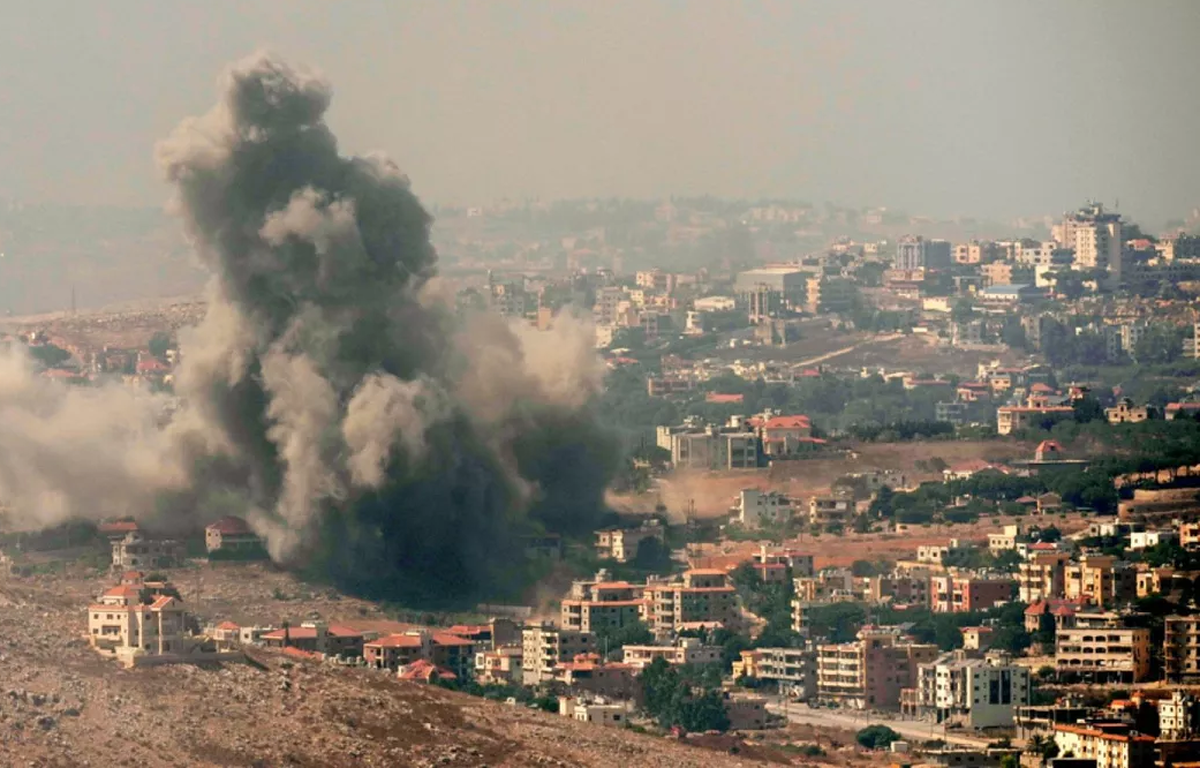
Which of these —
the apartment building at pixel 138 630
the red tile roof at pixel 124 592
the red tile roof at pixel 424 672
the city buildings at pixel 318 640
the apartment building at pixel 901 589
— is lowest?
the red tile roof at pixel 424 672

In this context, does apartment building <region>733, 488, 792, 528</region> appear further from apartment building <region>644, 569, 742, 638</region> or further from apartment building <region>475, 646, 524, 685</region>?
apartment building <region>475, 646, 524, 685</region>

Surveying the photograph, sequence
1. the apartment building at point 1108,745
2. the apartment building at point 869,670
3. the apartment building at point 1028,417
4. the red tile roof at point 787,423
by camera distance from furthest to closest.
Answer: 1. the apartment building at point 1028,417
2. the red tile roof at point 787,423
3. the apartment building at point 869,670
4. the apartment building at point 1108,745

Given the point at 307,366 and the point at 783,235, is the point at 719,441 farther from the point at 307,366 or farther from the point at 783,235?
the point at 783,235

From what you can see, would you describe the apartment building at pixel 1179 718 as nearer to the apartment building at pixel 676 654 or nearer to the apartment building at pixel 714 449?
the apartment building at pixel 676 654

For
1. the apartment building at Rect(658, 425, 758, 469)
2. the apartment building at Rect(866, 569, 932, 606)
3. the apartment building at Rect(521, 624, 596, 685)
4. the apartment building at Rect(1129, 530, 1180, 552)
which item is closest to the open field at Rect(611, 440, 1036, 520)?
the apartment building at Rect(658, 425, 758, 469)

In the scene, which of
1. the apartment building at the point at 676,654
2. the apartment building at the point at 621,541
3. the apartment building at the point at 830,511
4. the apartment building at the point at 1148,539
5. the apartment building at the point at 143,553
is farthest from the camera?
the apartment building at the point at 830,511

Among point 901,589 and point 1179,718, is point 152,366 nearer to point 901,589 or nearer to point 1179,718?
point 901,589

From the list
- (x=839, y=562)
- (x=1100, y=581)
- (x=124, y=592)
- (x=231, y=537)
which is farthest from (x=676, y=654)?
(x=839, y=562)

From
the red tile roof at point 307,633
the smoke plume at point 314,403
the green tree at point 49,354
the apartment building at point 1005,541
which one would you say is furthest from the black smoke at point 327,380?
the green tree at point 49,354
